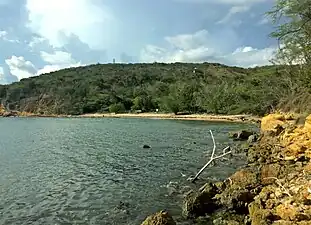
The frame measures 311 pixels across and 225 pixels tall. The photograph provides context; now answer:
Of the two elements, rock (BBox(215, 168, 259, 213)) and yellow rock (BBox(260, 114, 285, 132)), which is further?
yellow rock (BBox(260, 114, 285, 132))

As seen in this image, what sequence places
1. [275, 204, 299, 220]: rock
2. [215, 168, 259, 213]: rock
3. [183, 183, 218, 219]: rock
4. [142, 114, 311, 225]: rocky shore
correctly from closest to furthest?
1. [275, 204, 299, 220]: rock
2. [142, 114, 311, 225]: rocky shore
3. [215, 168, 259, 213]: rock
4. [183, 183, 218, 219]: rock

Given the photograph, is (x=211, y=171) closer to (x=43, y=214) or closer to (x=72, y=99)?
(x=43, y=214)

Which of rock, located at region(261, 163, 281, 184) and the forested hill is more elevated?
the forested hill

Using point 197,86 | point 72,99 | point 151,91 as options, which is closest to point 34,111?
point 72,99

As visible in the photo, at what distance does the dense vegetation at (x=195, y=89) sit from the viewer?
33.1 m

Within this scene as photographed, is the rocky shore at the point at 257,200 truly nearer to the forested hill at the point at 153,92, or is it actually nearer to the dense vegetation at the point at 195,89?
the dense vegetation at the point at 195,89

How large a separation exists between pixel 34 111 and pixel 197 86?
77931mm

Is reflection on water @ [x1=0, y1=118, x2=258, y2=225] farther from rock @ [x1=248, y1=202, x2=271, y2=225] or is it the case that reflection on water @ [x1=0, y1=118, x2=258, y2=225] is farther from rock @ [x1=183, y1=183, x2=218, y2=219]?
rock @ [x1=248, y1=202, x2=271, y2=225]

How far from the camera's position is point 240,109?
326 feet

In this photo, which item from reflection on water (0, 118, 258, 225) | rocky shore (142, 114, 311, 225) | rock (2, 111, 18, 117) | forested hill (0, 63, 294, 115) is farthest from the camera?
rock (2, 111, 18, 117)

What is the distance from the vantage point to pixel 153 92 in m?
143

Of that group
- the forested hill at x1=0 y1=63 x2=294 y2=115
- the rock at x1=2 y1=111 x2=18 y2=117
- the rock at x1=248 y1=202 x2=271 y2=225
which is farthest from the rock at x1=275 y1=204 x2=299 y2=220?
the rock at x1=2 y1=111 x2=18 y2=117

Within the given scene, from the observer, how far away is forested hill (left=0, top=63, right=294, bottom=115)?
93294 millimetres

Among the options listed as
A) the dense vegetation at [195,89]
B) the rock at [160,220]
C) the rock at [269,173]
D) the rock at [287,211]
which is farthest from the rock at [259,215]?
the dense vegetation at [195,89]
